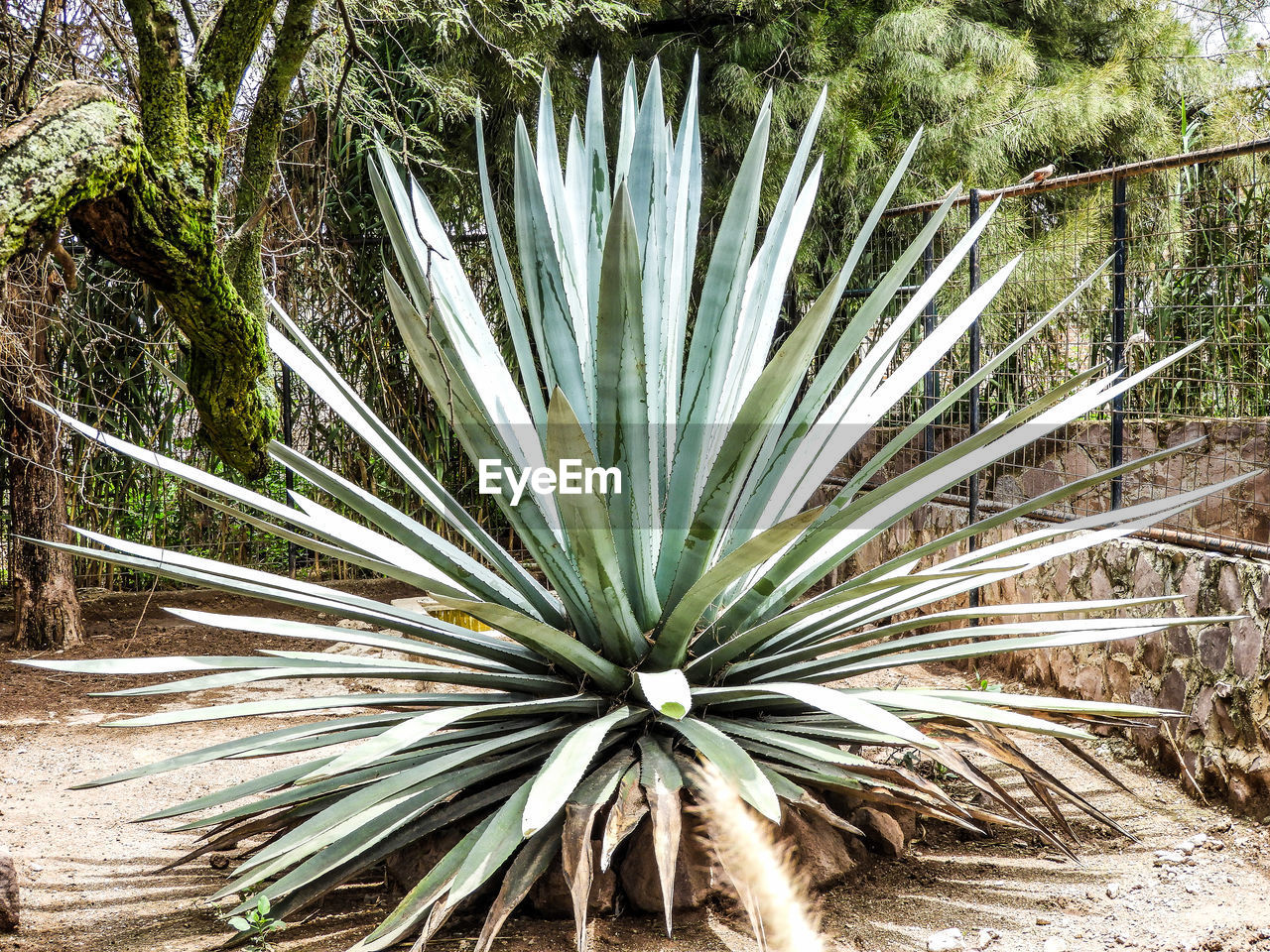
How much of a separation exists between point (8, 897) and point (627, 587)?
1.33 meters

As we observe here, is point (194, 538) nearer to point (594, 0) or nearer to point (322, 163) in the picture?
point (322, 163)

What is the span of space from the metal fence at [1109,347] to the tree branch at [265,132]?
2793mm

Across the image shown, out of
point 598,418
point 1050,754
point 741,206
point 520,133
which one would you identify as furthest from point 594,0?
point 1050,754

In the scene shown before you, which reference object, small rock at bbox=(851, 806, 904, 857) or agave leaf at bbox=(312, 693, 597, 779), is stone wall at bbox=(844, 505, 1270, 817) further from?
agave leaf at bbox=(312, 693, 597, 779)

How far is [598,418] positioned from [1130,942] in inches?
54.1

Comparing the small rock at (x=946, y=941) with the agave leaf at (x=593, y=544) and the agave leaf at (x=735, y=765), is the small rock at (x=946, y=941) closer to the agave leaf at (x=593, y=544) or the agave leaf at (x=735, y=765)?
the agave leaf at (x=735, y=765)

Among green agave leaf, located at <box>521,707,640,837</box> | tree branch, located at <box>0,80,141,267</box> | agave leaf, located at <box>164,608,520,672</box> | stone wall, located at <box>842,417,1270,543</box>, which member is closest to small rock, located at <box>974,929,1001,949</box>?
green agave leaf, located at <box>521,707,640,837</box>

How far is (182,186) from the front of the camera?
1.64m

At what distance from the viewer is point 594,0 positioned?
4719 millimetres

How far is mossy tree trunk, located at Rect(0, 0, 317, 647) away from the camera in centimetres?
129

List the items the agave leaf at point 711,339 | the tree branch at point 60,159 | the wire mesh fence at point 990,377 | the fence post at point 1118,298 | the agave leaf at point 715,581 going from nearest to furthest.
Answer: the tree branch at point 60,159
the agave leaf at point 715,581
the agave leaf at point 711,339
the fence post at point 1118,298
the wire mesh fence at point 990,377

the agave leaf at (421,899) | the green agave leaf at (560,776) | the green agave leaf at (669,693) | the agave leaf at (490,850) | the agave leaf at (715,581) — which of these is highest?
the agave leaf at (715,581)

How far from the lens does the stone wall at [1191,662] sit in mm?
2598

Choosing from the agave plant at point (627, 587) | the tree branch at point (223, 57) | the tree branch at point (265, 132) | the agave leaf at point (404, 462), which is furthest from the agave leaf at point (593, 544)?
the tree branch at point (223, 57)
